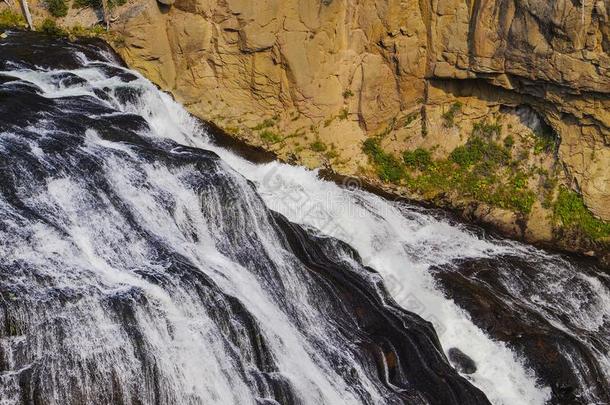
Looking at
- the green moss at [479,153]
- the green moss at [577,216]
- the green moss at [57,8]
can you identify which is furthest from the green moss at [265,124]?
the green moss at [577,216]

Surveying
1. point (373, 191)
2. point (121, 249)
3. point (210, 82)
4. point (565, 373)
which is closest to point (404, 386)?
point (565, 373)

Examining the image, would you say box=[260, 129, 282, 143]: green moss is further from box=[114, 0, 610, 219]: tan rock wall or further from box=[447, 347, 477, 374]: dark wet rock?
box=[447, 347, 477, 374]: dark wet rock

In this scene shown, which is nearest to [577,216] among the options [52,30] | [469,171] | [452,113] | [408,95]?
[469,171]

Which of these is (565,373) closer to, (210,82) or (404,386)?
(404,386)

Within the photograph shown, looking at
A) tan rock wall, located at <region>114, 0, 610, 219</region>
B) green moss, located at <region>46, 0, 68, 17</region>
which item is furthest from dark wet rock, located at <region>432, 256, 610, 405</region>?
green moss, located at <region>46, 0, 68, 17</region>

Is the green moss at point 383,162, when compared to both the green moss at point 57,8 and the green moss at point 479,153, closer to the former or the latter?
the green moss at point 479,153
